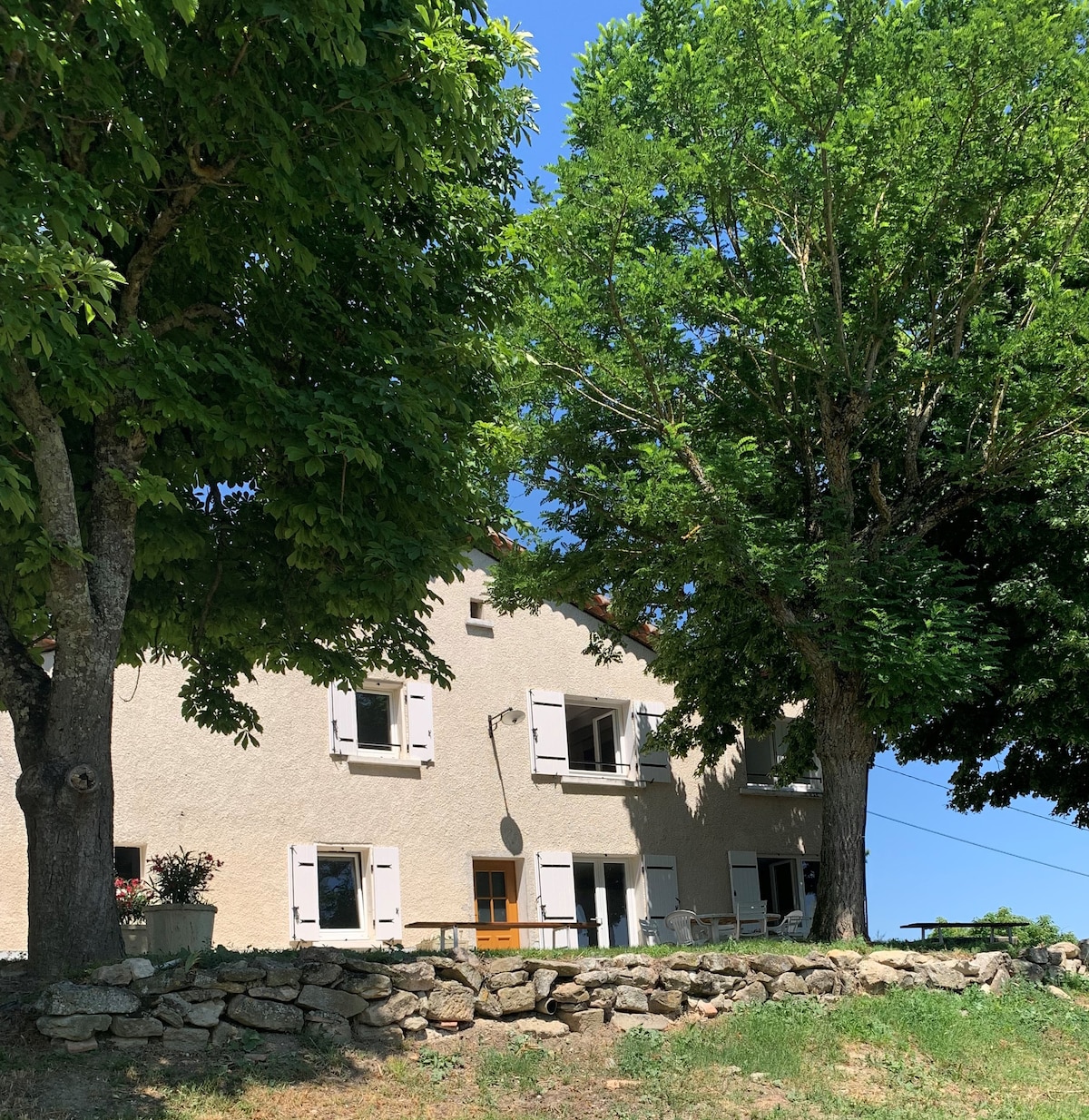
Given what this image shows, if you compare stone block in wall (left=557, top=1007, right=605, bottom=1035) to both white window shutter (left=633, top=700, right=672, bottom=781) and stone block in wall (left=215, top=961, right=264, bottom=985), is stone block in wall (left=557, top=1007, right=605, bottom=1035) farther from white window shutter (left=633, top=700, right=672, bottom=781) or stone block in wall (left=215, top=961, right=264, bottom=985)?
white window shutter (left=633, top=700, right=672, bottom=781)

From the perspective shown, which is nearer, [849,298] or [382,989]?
[382,989]

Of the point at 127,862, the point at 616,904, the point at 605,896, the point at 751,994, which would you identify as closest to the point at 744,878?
the point at 616,904

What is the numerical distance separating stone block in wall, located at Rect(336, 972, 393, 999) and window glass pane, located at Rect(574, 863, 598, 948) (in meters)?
9.85

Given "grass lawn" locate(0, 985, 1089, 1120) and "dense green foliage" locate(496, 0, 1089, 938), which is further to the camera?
"dense green foliage" locate(496, 0, 1089, 938)

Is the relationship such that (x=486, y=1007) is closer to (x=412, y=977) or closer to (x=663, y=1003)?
(x=412, y=977)

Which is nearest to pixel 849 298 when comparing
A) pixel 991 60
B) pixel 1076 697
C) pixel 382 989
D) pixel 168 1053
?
pixel 991 60

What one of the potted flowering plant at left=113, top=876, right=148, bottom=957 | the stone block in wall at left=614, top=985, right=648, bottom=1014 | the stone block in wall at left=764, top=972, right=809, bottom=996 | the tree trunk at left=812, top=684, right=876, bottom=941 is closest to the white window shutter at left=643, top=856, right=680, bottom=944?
the tree trunk at left=812, top=684, right=876, bottom=941

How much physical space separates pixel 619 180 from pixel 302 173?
5559 mm

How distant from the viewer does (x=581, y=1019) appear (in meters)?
10.3

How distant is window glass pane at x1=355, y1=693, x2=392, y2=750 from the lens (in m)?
17.6

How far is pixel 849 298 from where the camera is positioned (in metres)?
14.9

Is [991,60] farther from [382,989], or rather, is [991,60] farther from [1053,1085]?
Answer: [382,989]

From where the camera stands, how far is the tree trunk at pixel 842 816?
48.3 ft

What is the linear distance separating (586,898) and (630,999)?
8523 mm
